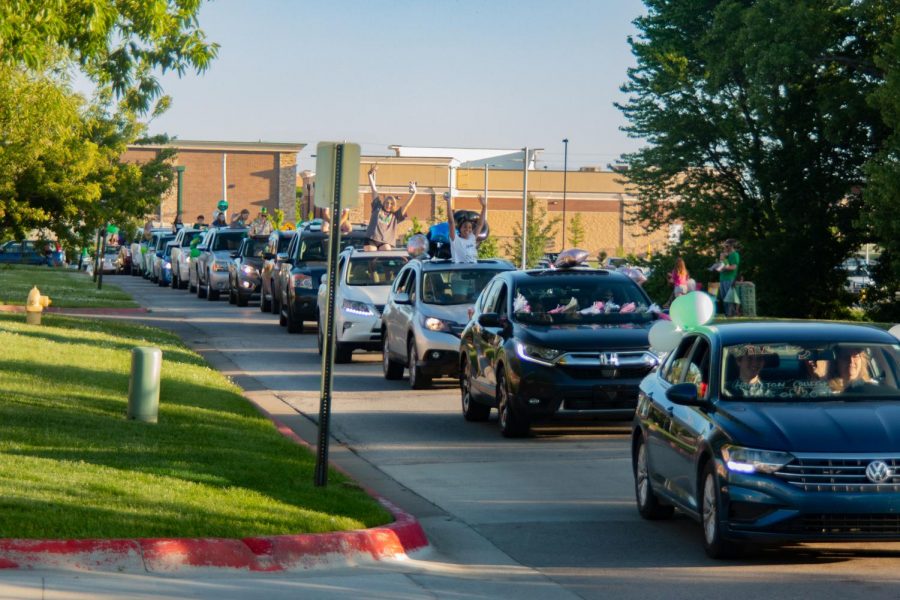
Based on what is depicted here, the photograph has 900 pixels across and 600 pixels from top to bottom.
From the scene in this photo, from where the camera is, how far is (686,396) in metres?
10.0

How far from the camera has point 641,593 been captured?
880cm

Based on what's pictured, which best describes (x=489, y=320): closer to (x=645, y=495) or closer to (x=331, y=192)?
(x=331, y=192)

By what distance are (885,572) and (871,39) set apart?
3850 centimetres

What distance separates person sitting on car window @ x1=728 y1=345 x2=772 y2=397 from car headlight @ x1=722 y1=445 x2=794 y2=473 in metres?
0.82

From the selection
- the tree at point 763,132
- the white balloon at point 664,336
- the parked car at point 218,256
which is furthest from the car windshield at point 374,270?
the tree at point 763,132

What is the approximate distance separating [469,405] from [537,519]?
642cm

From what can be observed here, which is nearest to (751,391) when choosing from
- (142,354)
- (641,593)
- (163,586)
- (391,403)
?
(641,593)

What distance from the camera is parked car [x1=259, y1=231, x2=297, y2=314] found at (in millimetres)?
36094

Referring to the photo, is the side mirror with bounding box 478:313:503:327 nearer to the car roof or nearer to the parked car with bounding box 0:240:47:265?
the car roof

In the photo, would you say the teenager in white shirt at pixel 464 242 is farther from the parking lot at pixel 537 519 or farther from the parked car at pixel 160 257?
the parked car at pixel 160 257

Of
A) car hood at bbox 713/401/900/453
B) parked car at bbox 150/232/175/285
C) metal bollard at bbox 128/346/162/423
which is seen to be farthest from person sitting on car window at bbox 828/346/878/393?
parked car at bbox 150/232/175/285

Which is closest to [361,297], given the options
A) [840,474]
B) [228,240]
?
[840,474]

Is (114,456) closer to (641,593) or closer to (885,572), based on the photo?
(641,593)

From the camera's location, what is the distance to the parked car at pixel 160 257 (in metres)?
58.8
